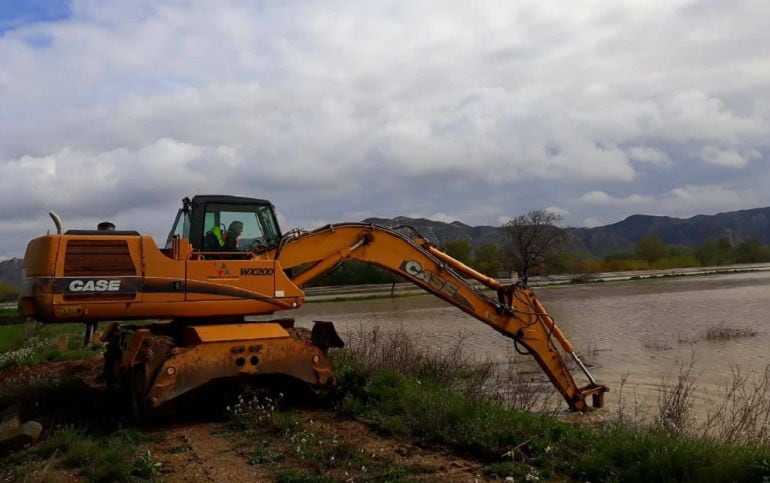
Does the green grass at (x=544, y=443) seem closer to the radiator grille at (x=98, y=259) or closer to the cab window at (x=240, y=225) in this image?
the cab window at (x=240, y=225)

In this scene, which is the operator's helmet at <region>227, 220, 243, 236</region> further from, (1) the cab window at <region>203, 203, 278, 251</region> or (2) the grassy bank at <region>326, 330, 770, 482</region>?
(2) the grassy bank at <region>326, 330, 770, 482</region>

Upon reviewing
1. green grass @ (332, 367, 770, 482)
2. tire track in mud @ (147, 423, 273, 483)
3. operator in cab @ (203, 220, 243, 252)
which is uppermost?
operator in cab @ (203, 220, 243, 252)

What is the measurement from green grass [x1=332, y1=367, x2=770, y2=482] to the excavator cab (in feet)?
9.07

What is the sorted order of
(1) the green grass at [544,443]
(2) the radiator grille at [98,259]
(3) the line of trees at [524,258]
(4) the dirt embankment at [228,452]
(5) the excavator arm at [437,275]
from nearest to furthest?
(1) the green grass at [544,443] < (4) the dirt embankment at [228,452] < (2) the radiator grille at [98,259] < (5) the excavator arm at [437,275] < (3) the line of trees at [524,258]

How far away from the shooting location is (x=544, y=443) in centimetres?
684

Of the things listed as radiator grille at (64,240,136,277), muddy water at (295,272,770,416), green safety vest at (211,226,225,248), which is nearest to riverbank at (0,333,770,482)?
radiator grille at (64,240,136,277)

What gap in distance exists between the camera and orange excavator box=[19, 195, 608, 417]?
8.58 metres

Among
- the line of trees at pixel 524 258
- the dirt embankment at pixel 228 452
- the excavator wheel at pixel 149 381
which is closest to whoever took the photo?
the dirt embankment at pixel 228 452

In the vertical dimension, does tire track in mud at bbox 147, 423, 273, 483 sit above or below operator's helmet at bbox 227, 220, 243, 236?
below

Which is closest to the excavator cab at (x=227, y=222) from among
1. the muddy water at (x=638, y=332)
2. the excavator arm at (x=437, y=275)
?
the excavator arm at (x=437, y=275)

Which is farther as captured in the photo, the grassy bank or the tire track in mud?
the tire track in mud

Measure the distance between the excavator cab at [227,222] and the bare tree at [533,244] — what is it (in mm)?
67531

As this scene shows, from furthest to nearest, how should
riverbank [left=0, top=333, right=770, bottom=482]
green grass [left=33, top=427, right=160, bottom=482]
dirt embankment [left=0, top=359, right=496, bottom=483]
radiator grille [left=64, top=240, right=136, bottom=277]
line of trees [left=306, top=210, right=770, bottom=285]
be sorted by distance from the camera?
line of trees [left=306, top=210, right=770, bottom=285]
radiator grille [left=64, top=240, right=136, bottom=277]
green grass [left=33, top=427, right=160, bottom=482]
dirt embankment [left=0, top=359, right=496, bottom=483]
riverbank [left=0, top=333, right=770, bottom=482]

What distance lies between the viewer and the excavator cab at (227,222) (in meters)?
9.96
